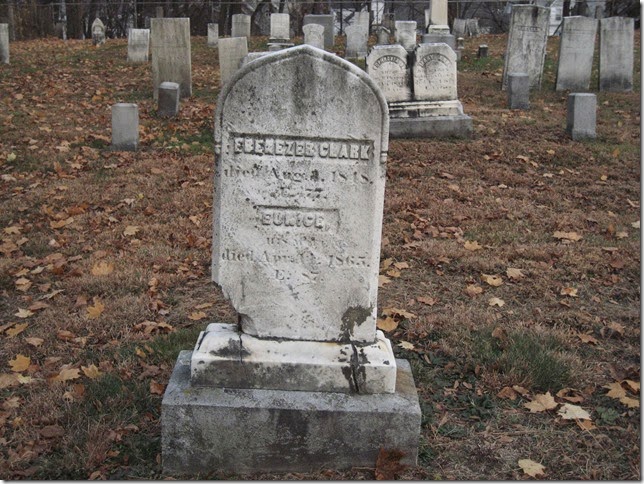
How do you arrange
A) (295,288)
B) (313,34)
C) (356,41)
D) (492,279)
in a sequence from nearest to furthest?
(295,288)
(492,279)
(313,34)
(356,41)

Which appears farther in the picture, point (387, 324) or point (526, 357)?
point (387, 324)

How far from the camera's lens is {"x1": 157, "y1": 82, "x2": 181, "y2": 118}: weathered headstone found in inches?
450

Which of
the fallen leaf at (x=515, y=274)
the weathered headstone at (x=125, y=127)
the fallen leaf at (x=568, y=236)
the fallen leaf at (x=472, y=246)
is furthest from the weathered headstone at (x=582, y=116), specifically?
the weathered headstone at (x=125, y=127)

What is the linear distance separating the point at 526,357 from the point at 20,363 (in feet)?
10.2

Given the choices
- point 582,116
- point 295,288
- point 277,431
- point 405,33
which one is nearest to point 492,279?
point 295,288

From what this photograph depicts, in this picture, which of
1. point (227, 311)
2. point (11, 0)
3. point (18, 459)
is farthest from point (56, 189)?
point (11, 0)

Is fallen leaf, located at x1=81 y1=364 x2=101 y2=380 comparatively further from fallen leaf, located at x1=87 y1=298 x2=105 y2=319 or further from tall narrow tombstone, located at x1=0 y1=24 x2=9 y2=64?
tall narrow tombstone, located at x1=0 y1=24 x2=9 y2=64

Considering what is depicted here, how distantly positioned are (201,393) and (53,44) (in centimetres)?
2052

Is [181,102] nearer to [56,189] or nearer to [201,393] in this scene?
[56,189]

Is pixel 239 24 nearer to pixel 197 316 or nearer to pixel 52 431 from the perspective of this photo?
pixel 197 316

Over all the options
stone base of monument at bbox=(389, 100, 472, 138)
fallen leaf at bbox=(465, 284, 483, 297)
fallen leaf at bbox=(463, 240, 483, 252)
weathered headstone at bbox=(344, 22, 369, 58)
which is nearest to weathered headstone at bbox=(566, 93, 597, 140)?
stone base of monument at bbox=(389, 100, 472, 138)

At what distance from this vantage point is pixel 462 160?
9.55 m

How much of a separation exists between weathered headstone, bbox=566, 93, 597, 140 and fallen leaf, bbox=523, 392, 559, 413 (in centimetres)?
737

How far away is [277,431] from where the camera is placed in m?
3.38
